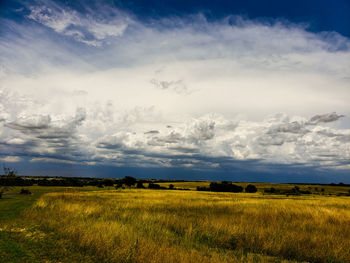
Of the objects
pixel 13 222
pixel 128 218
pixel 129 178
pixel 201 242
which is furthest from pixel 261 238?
pixel 129 178

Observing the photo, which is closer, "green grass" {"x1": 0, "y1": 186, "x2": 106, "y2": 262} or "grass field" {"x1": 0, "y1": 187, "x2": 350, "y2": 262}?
"green grass" {"x1": 0, "y1": 186, "x2": 106, "y2": 262}

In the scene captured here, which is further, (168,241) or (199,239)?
(199,239)

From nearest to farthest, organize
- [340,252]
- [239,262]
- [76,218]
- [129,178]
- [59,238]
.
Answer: [239,262], [340,252], [59,238], [76,218], [129,178]

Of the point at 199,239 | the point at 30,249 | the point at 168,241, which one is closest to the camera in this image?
the point at 30,249

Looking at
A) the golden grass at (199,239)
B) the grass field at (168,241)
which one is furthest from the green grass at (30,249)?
the golden grass at (199,239)

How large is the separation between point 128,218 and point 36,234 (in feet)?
19.0

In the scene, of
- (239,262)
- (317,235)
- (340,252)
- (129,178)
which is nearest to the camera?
(239,262)

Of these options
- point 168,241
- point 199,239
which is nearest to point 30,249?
point 168,241

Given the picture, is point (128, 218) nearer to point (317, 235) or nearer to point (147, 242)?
point (147, 242)

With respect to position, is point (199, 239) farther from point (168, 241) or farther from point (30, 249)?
point (30, 249)

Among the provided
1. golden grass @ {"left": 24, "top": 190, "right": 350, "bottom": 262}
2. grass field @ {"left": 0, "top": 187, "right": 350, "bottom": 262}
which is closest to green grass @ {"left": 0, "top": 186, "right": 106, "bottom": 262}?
grass field @ {"left": 0, "top": 187, "right": 350, "bottom": 262}

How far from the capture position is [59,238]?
39.7 ft

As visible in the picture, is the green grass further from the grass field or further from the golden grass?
the golden grass

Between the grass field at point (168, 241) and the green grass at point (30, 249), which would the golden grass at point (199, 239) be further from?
the green grass at point (30, 249)
